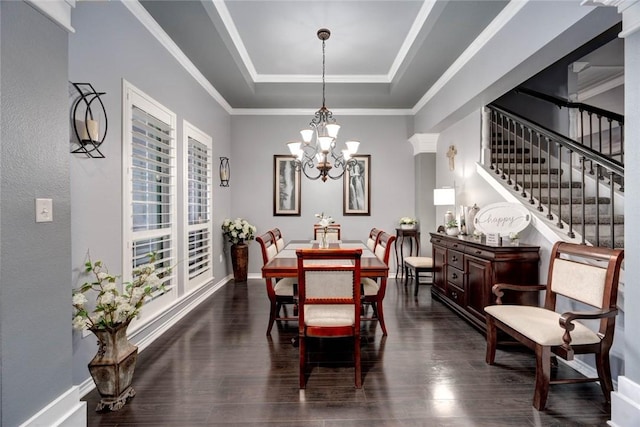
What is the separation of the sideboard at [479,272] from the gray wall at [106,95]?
11.1 ft

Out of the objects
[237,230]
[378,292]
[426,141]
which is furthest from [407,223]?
[237,230]

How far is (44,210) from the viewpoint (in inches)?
66.1

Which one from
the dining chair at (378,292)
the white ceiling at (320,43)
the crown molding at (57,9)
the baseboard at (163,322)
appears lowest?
the baseboard at (163,322)

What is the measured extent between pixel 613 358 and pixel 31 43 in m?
4.12

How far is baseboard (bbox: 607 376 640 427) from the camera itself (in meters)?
1.80

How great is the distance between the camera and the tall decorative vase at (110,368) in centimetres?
207

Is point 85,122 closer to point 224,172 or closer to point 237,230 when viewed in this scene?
point 224,172

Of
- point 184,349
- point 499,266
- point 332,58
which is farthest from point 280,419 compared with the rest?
point 332,58

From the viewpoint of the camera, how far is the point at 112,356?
2102 mm

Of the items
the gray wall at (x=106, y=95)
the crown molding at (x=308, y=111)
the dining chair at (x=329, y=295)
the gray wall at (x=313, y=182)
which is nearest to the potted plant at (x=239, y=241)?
the gray wall at (x=313, y=182)

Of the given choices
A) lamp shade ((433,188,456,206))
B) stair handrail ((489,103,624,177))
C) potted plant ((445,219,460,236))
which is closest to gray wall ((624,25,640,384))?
stair handrail ((489,103,624,177))

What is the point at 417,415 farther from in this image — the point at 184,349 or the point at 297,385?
the point at 184,349

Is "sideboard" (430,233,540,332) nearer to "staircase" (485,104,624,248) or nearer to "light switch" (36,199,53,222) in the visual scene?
"staircase" (485,104,624,248)

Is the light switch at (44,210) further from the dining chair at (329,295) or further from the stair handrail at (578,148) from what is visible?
the stair handrail at (578,148)
